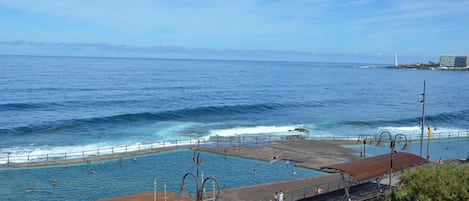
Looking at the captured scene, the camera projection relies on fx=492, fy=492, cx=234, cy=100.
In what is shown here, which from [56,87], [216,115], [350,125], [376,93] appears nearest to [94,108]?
[216,115]

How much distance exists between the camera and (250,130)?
71.6 m

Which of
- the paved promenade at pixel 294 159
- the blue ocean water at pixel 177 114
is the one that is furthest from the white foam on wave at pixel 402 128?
the paved promenade at pixel 294 159

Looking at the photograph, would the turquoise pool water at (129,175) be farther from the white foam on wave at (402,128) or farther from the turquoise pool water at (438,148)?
the white foam on wave at (402,128)

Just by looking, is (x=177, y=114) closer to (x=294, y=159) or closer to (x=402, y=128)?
(x=402, y=128)

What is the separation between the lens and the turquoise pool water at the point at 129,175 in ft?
123

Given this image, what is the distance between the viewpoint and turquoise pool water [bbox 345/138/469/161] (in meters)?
55.3

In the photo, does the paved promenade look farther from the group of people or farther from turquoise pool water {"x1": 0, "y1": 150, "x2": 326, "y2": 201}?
turquoise pool water {"x1": 0, "y1": 150, "x2": 326, "y2": 201}

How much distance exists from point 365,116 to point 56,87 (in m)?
74.9

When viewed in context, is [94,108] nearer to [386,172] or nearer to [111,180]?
[111,180]

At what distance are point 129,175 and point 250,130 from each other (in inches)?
1210

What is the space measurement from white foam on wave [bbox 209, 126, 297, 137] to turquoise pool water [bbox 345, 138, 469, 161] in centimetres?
1451

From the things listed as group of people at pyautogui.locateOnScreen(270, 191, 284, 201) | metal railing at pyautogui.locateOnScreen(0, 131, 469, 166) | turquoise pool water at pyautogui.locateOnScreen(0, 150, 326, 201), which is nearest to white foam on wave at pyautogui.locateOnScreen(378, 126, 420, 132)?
metal railing at pyautogui.locateOnScreen(0, 131, 469, 166)

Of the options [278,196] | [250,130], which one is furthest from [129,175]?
[250,130]

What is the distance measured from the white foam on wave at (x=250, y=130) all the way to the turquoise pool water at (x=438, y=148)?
14508mm
